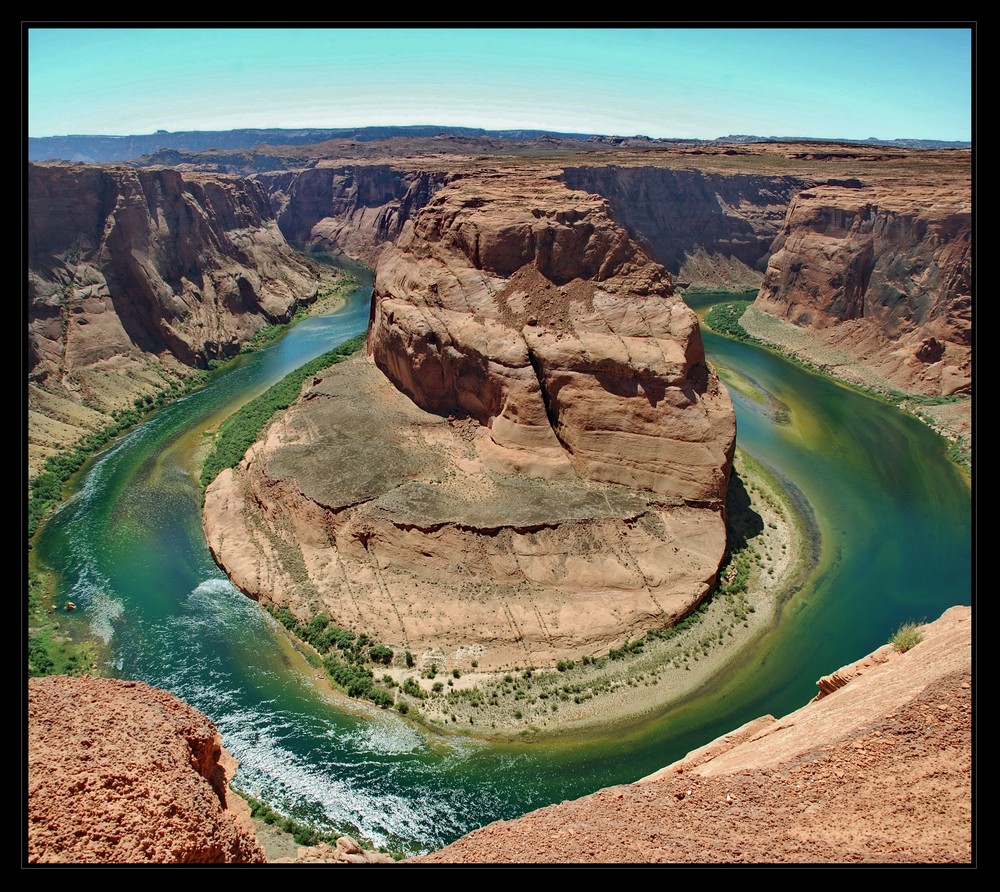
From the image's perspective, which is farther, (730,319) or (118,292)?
(730,319)

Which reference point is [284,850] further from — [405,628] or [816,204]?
[816,204]

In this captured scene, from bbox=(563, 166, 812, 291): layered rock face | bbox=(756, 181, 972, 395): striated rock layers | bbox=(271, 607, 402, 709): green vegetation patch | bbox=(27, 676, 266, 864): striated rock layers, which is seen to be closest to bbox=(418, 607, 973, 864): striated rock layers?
bbox=(27, 676, 266, 864): striated rock layers

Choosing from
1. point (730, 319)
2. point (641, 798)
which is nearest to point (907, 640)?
point (641, 798)

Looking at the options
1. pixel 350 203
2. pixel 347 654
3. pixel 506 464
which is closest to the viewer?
pixel 347 654

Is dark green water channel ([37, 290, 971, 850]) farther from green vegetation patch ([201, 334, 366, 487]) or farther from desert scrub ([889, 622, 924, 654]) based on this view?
desert scrub ([889, 622, 924, 654])

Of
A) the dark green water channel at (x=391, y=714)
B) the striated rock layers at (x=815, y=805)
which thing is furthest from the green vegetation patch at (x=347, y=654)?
the striated rock layers at (x=815, y=805)

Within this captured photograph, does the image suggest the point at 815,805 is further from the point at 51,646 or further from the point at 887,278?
the point at 887,278

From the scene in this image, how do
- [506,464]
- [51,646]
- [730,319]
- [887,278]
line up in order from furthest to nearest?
[730,319] → [887,278] → [506,464] → [51,646]
